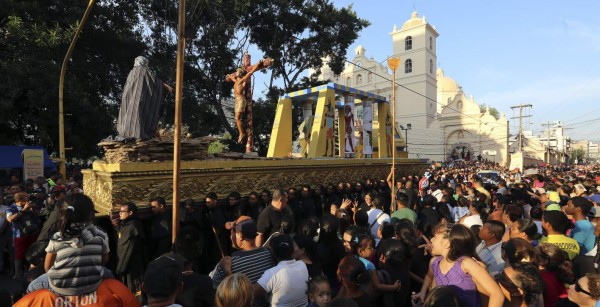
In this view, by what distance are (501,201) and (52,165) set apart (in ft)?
55.0

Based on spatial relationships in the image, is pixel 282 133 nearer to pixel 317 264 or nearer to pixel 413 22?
pixel 317 264

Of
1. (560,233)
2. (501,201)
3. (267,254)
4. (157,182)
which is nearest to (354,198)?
(501,201)

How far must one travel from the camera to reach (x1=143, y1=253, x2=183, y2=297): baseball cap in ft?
6.88

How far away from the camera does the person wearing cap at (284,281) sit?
9.22 ft

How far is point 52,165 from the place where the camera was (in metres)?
15.0

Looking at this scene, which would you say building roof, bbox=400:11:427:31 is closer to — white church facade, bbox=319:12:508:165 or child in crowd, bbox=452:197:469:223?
white church facade, bbox=319:12:508:165

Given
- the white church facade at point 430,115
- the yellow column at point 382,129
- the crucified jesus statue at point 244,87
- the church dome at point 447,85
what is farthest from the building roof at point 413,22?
the crucified jesus statue at point 244,87

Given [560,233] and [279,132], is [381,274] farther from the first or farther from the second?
[279,132]

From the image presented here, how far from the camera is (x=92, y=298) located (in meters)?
2.20

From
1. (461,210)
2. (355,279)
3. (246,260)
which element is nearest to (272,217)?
(246,260)

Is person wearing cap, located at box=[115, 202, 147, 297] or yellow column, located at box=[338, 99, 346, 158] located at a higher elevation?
yellow column, located at box=[338, 99, 346, 158]

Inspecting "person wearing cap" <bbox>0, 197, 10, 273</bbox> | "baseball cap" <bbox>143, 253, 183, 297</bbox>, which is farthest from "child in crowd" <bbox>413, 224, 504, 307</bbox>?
"person wearing cap" <bbox>0, 197, 10, 273</bbox>

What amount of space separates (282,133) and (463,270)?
36.5 feet

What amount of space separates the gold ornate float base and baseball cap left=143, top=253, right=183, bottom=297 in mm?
4542
